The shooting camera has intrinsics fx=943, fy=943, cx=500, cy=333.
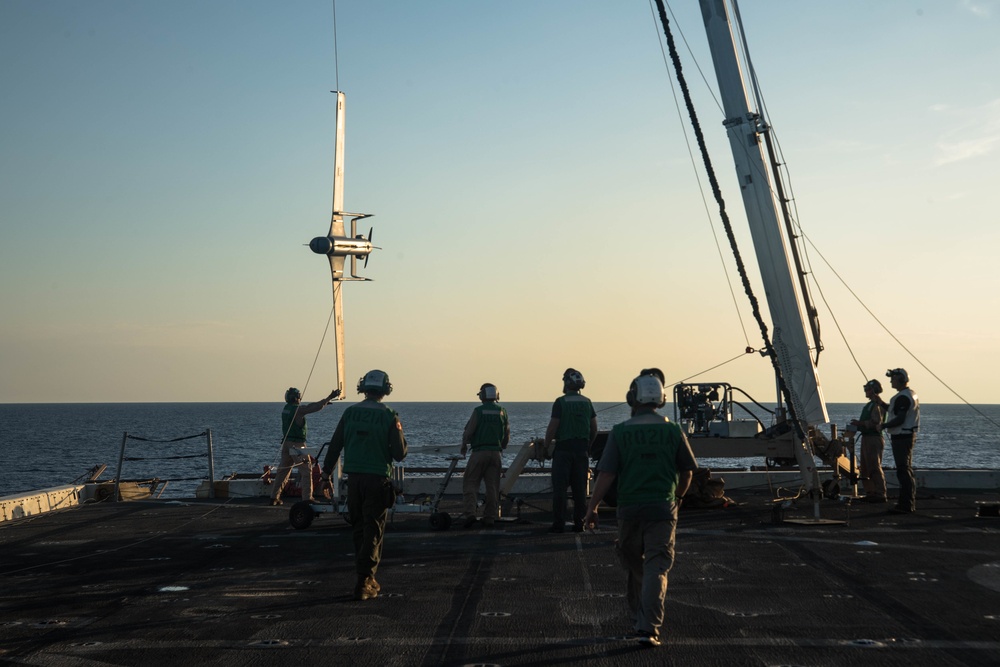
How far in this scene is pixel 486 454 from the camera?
13961 millimetres

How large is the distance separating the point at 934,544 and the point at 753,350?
665 cm

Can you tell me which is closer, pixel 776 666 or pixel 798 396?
pixel 776 666

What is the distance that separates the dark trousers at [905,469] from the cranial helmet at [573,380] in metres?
5.30

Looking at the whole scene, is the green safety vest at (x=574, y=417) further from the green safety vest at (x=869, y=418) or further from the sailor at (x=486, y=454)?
the green safety vest at (x=869, y=418)

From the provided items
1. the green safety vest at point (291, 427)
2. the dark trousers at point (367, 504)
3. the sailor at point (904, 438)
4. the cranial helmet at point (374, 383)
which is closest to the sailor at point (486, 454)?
the green safety vest at point (291, 427)

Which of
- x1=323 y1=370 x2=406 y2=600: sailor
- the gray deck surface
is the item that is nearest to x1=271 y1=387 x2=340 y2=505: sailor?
the gray deck surface

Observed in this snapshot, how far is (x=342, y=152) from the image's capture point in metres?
18.5

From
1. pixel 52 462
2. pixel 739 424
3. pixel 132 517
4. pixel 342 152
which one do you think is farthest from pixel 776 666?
pixel 52 462

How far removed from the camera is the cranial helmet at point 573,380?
1327 centimetres

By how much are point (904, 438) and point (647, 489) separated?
9317 mm

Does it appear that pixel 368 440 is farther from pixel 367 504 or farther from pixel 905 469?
pixel 905 469

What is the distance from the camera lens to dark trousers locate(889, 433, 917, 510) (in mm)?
14617

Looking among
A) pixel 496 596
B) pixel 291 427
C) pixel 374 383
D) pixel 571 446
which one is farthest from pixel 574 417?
pixel 291 427

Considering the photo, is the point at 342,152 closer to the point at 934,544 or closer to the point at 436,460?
the point at 934,544
